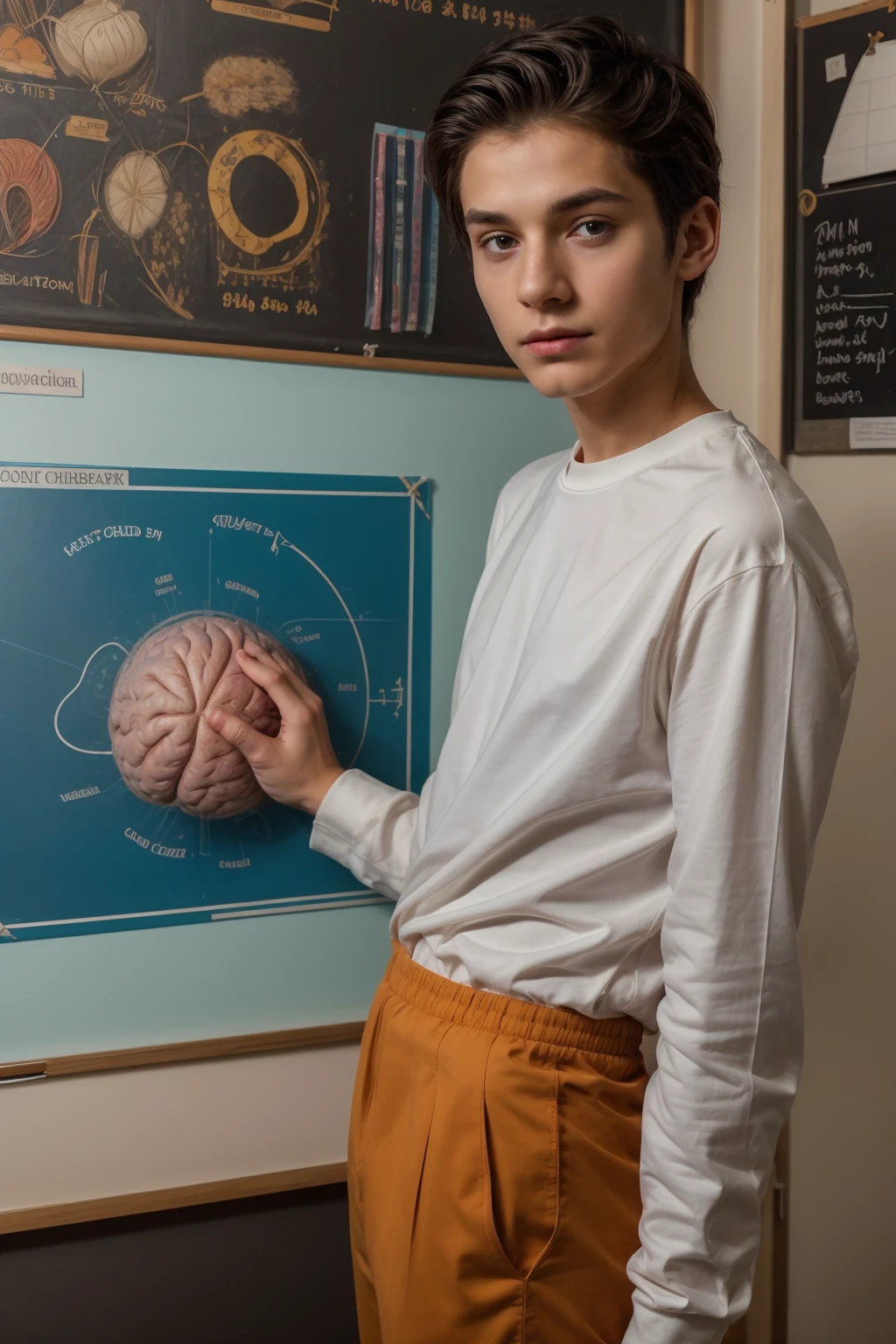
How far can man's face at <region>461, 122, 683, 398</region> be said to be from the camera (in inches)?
35.6

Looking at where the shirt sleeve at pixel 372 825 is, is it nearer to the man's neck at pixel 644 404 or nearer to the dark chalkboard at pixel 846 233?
the man's neck at pixel 644 404

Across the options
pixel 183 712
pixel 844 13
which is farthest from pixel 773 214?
pixel 183 712

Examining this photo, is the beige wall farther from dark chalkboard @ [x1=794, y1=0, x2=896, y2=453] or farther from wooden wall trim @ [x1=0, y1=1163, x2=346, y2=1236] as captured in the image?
wooden wall trim @ [x1=0, y1=1163, x2=346, y2=1236]

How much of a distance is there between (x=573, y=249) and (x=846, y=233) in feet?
2.36

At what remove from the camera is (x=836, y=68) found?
144 centimetres

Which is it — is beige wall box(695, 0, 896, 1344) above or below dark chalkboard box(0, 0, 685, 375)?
below

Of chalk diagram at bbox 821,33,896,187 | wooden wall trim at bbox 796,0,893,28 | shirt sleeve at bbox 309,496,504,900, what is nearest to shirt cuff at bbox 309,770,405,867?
shirt sleeve at bbox 309,496,504,900

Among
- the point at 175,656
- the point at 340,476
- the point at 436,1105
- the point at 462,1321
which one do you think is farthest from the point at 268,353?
the point at 462,1321

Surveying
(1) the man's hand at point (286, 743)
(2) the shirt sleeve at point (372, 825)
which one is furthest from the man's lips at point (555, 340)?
(1) the man's hand at point (286, 743)

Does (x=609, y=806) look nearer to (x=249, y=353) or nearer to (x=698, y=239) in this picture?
(x=698, y=239)

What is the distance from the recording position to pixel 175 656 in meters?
1.23

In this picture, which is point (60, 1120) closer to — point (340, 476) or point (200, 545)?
point (200, 545)

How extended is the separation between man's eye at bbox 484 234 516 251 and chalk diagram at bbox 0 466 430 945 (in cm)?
42

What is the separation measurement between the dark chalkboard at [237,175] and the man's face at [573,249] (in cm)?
40
